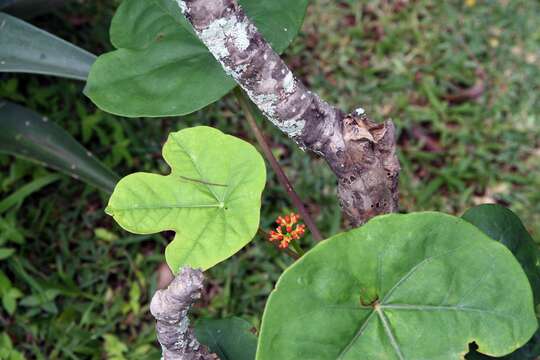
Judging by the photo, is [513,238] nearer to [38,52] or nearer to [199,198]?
[199,198]

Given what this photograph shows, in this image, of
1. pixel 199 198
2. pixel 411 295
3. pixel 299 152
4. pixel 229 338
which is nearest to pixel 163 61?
pixel 199 198

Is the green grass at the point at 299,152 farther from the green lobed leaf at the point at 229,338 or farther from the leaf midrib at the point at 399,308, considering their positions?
the leaf midrib at the point at 399,308

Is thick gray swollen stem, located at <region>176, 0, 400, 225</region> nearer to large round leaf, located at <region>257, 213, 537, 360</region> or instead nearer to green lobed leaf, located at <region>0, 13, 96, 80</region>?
large round leaf, located at <region>257, 213, 537, 360</region>

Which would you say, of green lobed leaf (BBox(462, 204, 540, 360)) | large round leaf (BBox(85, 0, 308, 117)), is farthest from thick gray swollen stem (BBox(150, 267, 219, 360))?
green lobed leaf (BBox(462, 204, 540, 360))

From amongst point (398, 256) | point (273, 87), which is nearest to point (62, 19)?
point (273, 87)

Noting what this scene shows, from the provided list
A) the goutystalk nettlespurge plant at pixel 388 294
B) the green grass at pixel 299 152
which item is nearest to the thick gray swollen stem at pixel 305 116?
the goutystalk nettlespurge plant at pixel 388 294
